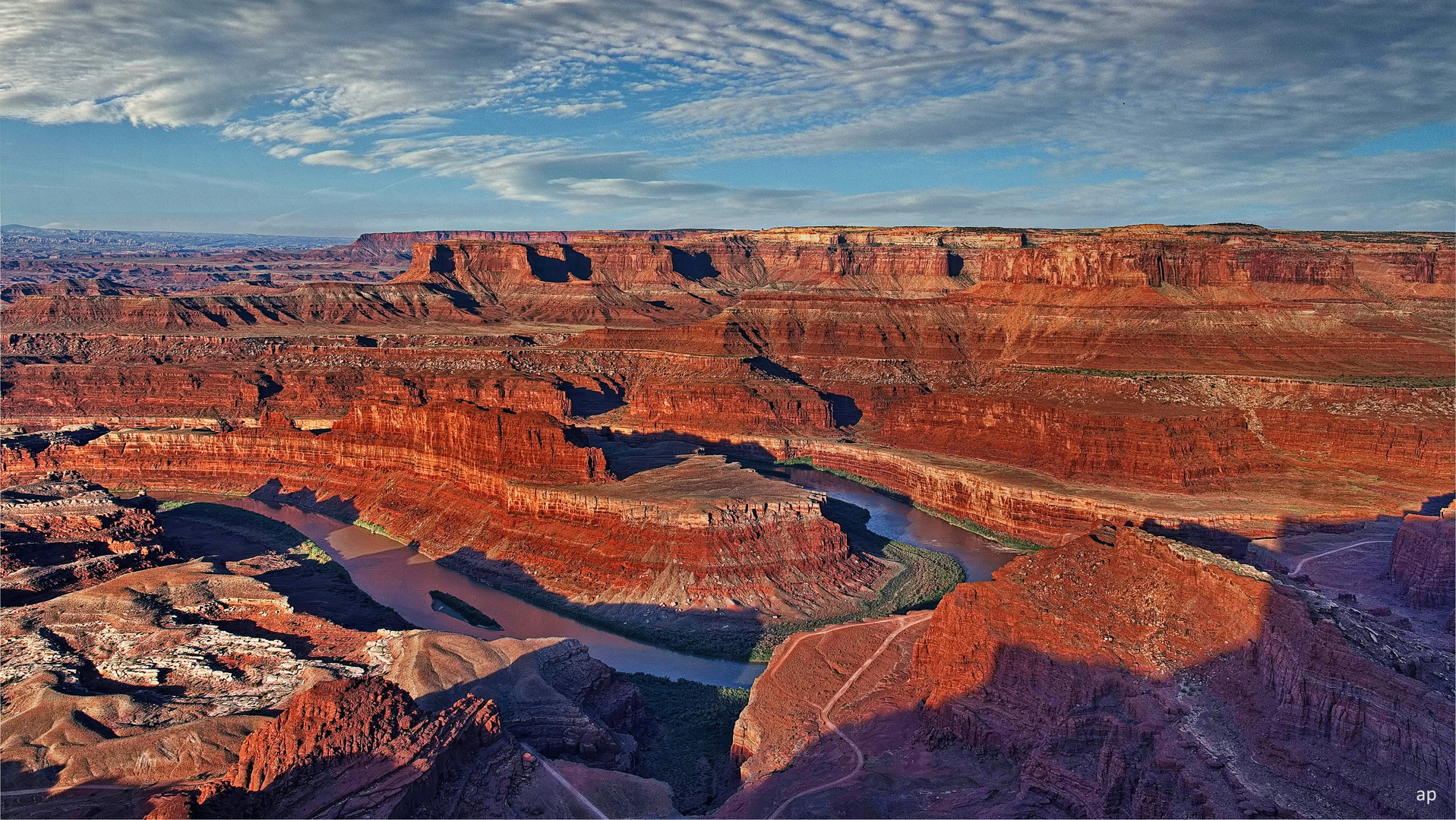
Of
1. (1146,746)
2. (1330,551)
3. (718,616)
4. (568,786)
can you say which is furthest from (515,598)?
(1330,551)

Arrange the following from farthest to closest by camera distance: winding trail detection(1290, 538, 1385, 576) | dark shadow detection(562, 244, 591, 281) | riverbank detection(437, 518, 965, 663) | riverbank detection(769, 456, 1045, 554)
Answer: dark shadow detection(562, 244, 591, 281), riverbank detection(769, 456, 1045, 554), riverbank detection(437, 518, 965, 663), winding trail detection(1290, 538, 1385, 576)

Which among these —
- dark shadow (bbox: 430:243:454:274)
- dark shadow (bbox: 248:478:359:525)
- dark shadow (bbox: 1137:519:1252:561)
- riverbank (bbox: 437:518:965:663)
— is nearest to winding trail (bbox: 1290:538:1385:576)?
dark shadow (bbox: 1137:519:1252:561)

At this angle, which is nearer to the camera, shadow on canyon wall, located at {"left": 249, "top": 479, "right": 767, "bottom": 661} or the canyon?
the canyon

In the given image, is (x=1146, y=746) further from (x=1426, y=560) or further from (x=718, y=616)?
(x=718, y=616)

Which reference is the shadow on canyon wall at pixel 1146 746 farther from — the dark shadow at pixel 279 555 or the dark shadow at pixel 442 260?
the dark shadow at pixel 442 260

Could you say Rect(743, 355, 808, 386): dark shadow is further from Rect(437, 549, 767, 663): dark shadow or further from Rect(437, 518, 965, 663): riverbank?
Rect(437, 549, 767, 663): dark shadow

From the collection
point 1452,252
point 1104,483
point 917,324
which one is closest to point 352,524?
point 1104,483
